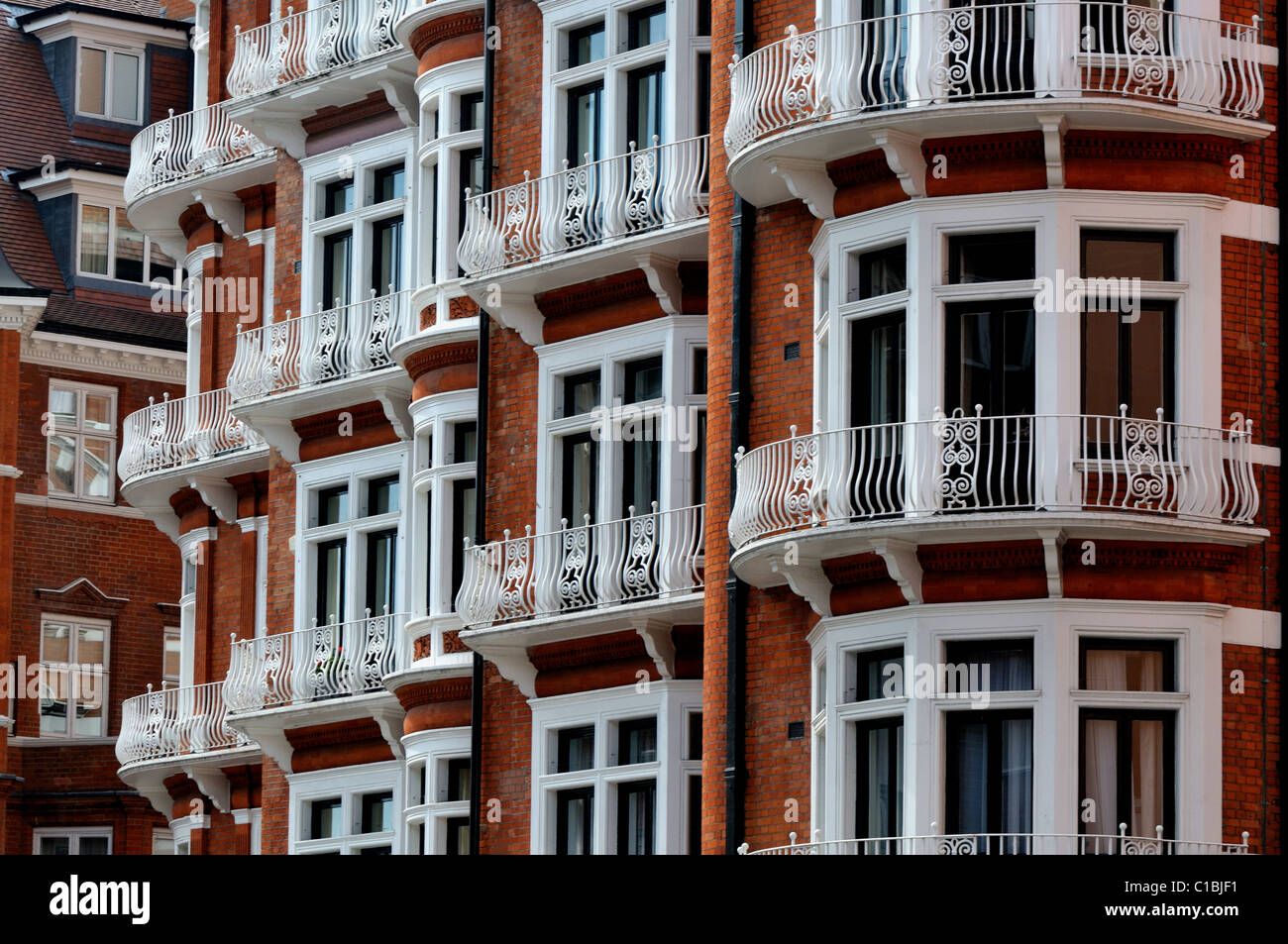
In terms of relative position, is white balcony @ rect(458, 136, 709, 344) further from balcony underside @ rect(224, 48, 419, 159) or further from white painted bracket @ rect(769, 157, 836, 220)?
balcony underside @ rect(224, 48, 419, 159)

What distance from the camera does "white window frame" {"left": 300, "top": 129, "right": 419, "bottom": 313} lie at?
129ft

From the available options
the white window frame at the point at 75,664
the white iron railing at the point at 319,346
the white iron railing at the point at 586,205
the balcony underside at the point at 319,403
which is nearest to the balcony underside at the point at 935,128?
the white iron railing at the point at 586,205

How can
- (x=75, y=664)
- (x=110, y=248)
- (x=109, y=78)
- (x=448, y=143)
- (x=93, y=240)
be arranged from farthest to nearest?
(x=109, y=78), (x=110, y=248), (x=93, y=240), (x=75, y=664), (x=448, y=143)

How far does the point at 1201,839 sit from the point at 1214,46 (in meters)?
→ 7.15

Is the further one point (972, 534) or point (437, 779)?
point (437, 779)

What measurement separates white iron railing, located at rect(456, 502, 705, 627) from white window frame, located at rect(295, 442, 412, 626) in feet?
13.1

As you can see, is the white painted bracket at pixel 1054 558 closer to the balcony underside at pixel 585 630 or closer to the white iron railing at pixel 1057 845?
the white iron railing at pixel 1057 845

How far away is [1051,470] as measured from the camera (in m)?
27.6

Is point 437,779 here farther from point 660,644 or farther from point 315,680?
point 660,644

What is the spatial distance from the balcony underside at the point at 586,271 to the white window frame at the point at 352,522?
430 cm

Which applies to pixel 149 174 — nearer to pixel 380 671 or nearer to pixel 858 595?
pixel 380 671

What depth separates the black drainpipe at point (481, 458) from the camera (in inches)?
1387

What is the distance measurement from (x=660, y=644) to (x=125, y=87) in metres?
27.4

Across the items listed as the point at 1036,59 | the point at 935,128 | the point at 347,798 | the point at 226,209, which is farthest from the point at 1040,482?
the point at 226,209
